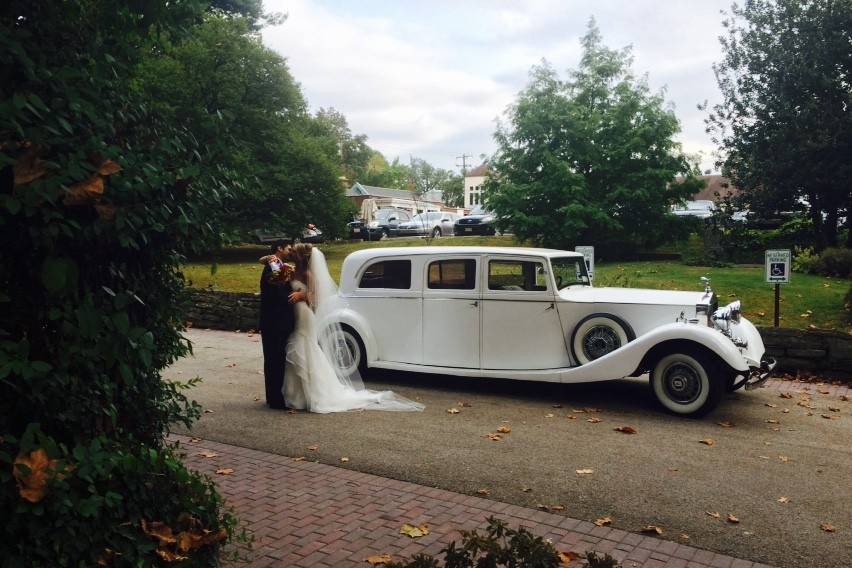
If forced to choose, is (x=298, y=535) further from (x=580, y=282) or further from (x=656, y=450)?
(x=580, y=282)

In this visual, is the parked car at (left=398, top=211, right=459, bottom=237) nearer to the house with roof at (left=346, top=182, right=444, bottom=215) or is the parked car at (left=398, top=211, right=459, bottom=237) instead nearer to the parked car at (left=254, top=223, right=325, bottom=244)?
the parked car at (left=254, top=223, right=325, bottom=244)

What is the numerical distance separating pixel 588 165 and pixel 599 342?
14989 mm

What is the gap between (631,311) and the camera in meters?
7.76

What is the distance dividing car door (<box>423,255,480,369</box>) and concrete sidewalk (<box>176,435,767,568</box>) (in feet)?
10.2

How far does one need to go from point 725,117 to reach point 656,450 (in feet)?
62.6

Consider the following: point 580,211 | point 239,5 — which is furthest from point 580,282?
point 239,5

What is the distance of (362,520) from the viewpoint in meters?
4.51

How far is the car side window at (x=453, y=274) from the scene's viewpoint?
846 cm

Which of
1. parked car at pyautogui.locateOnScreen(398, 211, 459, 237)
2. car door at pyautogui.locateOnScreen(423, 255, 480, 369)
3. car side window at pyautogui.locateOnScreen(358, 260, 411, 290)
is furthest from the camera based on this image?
parked car at pyautogui.locateOnScreen(398, 211, 459, 237)

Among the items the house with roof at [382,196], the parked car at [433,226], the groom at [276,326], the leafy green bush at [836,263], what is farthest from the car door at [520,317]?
the house with roof at [382,196]

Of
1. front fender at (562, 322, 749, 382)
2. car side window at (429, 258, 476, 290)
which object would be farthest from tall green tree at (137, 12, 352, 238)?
front fender at (562, 322, 749, 382)

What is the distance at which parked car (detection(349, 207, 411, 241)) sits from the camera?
37.8m

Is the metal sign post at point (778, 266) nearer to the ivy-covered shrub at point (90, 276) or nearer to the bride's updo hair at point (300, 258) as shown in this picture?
the bride's updo hair at point (300, 258)

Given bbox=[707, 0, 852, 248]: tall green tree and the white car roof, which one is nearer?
the white car roof
